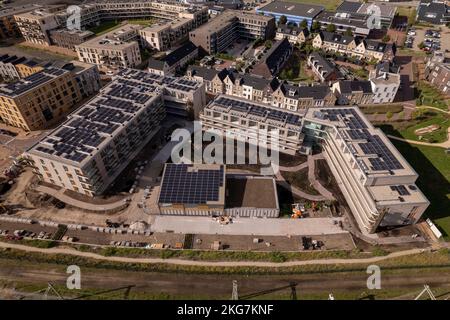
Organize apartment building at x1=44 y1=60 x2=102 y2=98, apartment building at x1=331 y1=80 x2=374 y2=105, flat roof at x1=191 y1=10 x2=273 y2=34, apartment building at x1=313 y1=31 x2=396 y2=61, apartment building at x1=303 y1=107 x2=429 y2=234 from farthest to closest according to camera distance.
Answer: flat roof at x1=191 y1=10 x2=273 y2=34 → apartment building at x1=313 y1=31 x2=396 y2=61 → apartment building at x1=44 y1=60 x2=102 y2=98 → apartment building at x1=331 y1=80 x2=374 y2=105 → apartment building at x1=303 y1=107 x2=429 y2=234

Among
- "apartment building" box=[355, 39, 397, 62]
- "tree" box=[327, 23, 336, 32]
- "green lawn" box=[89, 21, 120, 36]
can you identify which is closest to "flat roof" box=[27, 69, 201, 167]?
"green lawn" box=[89, 21, 120, 36]

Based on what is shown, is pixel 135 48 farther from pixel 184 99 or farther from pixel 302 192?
pixel 302 192

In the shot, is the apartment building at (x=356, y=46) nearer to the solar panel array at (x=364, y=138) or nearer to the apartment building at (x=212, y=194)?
the solar panel array at (x=364, y=138)

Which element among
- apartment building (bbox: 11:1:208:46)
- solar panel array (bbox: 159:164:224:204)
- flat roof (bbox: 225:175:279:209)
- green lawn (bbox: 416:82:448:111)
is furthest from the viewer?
apartment building (bbox: 11:1:208:46)

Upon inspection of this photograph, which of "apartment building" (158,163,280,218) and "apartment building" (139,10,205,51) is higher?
"apartment building" (139,10,205,51)

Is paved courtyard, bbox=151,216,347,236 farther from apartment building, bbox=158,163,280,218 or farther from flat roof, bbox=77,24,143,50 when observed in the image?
flat roof, bbox=77,24,143,50
